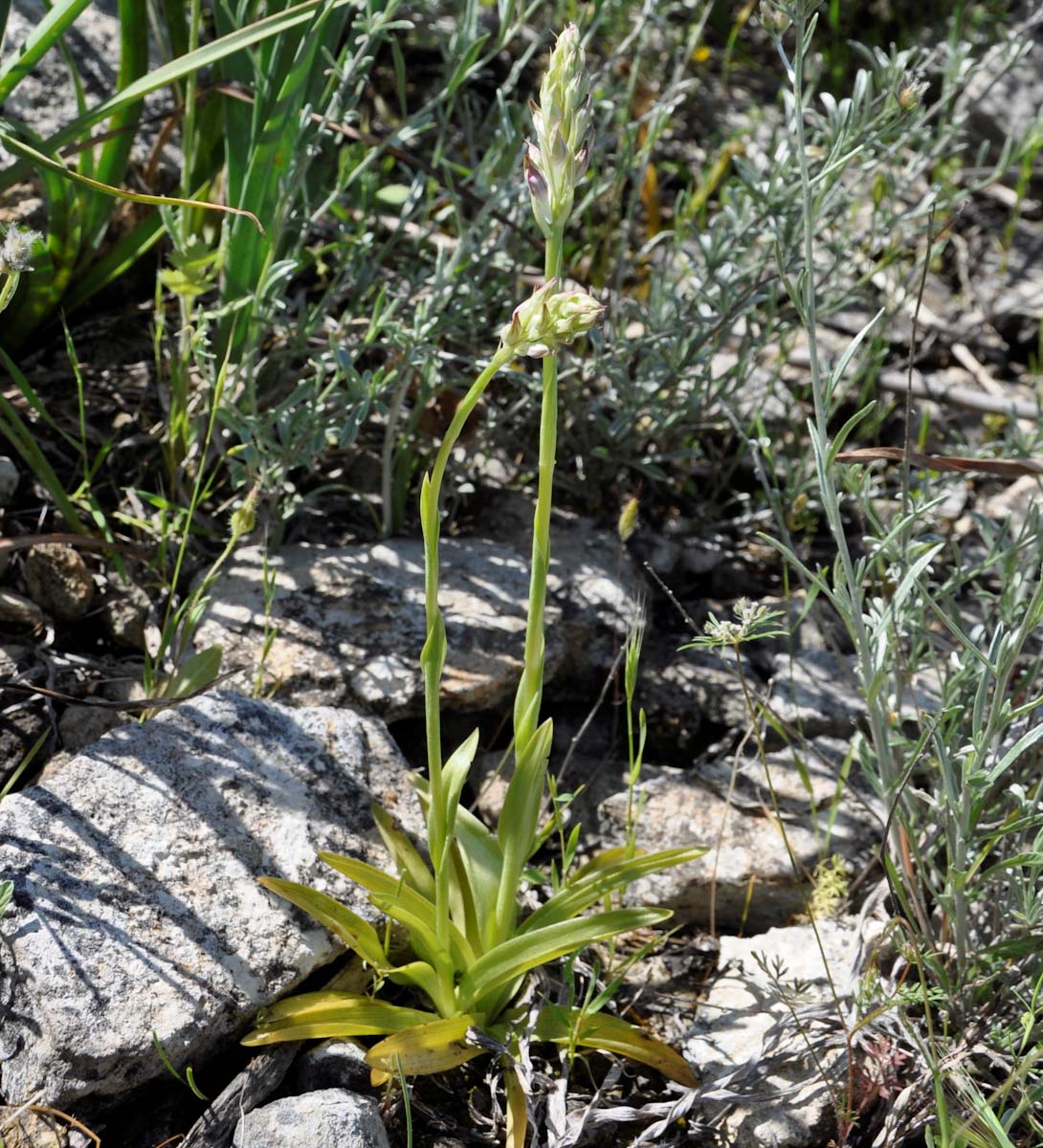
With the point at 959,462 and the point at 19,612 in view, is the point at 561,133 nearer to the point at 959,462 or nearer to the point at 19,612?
the point at 959,462

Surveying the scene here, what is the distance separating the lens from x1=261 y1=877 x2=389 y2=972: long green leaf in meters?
1.74

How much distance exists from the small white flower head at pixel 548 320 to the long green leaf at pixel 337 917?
0.94 metres

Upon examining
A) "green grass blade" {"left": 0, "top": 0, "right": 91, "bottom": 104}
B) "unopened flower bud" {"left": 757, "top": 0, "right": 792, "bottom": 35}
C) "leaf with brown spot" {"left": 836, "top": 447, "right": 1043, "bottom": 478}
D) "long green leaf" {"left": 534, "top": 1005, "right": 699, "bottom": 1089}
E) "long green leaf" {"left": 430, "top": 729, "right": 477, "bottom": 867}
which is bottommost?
"long green leaf" {"left": 534, "top": 1005, "right": 699, "bottom": 1089}

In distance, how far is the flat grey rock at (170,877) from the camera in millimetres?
1579

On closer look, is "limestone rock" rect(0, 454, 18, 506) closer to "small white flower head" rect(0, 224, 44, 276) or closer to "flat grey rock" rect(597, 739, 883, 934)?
"small white flower head" rect(0, 224, 44, 276)

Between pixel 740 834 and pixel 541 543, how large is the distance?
993mm

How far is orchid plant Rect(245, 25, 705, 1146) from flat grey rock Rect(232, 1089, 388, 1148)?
8 centimetres

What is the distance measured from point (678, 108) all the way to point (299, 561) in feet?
8.04

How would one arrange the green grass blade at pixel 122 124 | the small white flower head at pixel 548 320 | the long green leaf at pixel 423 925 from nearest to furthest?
the small white flower head at pixel 548 320, the long green leaf at pixel 423 925, the green grass blade at pixel 122 124

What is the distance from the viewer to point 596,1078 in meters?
1.90

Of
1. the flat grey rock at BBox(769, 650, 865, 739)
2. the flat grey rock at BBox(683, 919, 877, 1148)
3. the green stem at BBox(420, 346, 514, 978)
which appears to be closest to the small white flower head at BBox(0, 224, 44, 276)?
the green stem at BBox(420, 346, 514, 978)

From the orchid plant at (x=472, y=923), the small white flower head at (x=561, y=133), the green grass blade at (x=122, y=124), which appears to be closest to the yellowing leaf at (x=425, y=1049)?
the orchid plant at (x=472, y=923)

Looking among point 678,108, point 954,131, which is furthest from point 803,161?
point 678,108

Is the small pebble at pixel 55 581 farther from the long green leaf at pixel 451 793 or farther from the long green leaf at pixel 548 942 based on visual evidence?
the long green leaf at pixel 548 942
